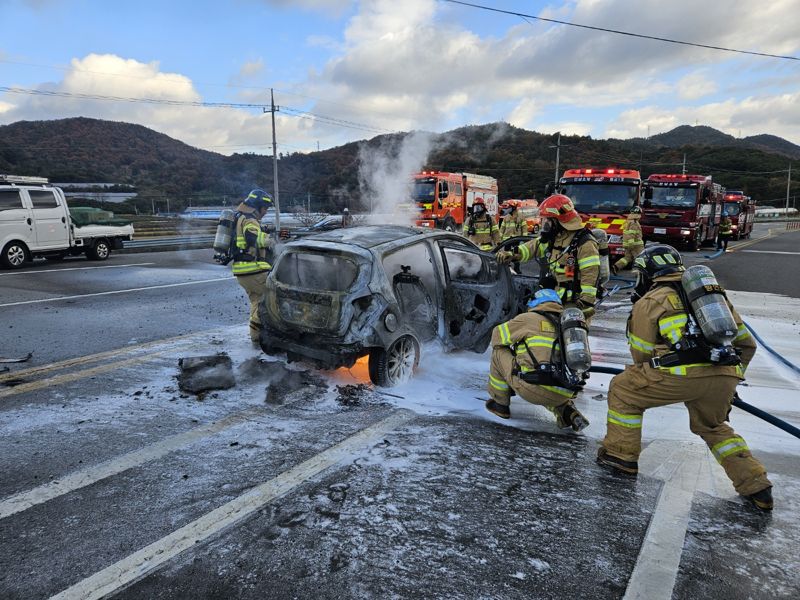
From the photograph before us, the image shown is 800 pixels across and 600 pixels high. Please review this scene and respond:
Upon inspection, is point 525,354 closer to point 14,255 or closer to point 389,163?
point 14,255

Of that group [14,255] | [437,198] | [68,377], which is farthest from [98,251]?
[68,377]

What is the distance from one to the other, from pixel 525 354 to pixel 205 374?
3057 mm

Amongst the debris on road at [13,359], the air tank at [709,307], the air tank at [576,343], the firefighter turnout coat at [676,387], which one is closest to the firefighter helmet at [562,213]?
the air tank at [576,343]

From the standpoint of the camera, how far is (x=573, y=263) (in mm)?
5176

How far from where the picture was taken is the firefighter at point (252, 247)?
6.26 metres

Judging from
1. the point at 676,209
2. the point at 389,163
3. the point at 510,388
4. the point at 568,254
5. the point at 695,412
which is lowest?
the point at 510,388

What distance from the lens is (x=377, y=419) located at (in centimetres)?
416

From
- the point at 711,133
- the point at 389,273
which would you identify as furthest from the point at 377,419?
the point at 711,133

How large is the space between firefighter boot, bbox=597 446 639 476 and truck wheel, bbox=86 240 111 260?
16413mm

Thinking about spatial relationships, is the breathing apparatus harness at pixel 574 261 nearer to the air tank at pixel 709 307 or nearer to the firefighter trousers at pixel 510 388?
the firefighter trousers at pixel 510 388

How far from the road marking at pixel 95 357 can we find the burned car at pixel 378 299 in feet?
6.66

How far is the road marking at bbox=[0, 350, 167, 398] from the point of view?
15.5ft

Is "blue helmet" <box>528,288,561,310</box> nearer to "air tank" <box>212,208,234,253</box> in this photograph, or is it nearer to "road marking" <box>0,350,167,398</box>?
"air tank" <box>212,208,234,253</box>

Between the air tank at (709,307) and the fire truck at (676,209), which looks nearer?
the air tank at (709,307)
